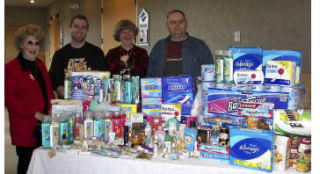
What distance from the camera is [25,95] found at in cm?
245

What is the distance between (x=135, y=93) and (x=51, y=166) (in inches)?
29.1

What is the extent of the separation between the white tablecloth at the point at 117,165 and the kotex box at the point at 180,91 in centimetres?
43

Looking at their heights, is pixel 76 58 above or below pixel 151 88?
above

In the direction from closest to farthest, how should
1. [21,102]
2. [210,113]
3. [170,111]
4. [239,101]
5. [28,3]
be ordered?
[239,101] → [210,113] → [170,111] → [21,102] → [28,3]

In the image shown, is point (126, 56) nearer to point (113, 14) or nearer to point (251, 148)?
point (251, 148)

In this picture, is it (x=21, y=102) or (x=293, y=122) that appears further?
(x=21, y=102)

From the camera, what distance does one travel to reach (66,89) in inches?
91.6

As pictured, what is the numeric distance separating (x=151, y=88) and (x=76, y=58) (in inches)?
46.4

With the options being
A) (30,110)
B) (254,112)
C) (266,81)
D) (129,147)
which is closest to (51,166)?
(129,147)

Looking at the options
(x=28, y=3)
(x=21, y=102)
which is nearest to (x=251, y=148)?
(x=21, y=102)

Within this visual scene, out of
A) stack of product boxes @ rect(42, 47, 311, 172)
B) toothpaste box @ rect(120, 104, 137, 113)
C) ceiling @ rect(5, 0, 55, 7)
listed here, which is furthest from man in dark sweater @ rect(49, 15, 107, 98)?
ceiling @ rect(5, 0, 55, 7)

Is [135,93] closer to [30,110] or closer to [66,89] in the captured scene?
[66,89]

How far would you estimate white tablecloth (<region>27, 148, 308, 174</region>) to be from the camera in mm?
1693

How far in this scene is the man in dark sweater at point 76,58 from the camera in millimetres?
3018
